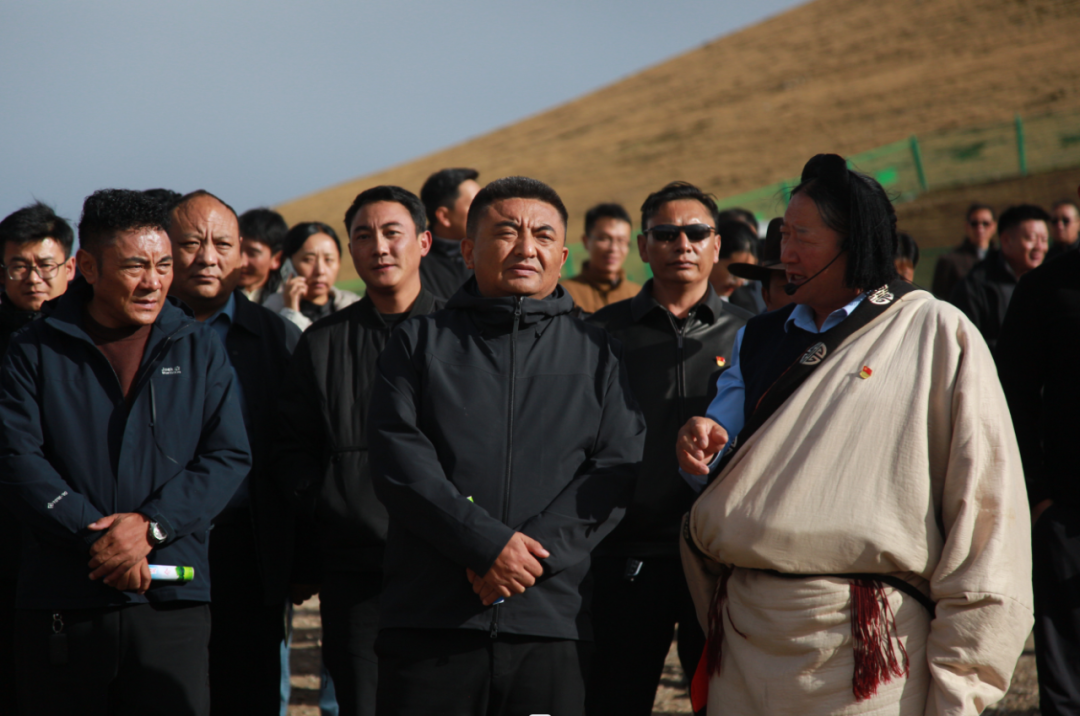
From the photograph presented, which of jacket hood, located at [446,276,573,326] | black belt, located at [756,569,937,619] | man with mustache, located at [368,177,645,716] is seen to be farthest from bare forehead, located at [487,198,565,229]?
black belt, located at [756,569,937,619]

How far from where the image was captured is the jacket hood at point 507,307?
3.30 metres

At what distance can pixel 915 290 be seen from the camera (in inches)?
118

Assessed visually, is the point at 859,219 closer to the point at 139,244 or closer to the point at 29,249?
the point at 139,244

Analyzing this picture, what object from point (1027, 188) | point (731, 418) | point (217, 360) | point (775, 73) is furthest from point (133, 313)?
point (775, 73)

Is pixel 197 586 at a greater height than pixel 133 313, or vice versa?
pixel 133 313

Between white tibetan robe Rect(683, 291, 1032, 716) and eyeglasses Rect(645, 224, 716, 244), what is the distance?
4.84 ft

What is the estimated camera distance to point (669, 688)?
20.2ft

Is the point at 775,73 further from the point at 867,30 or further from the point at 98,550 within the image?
the point at 98,550

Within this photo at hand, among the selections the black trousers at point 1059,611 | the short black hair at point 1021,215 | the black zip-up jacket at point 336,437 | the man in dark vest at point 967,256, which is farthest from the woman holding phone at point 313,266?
the man in dark vest at point 967,256

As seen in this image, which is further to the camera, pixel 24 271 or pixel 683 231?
pixel 24 271

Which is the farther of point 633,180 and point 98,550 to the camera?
point 633,180

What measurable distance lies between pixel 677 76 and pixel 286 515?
4863cm

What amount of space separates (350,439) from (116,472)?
93 centimetres

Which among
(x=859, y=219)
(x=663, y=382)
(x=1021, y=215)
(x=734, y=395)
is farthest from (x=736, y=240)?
(x=859, y=219)
